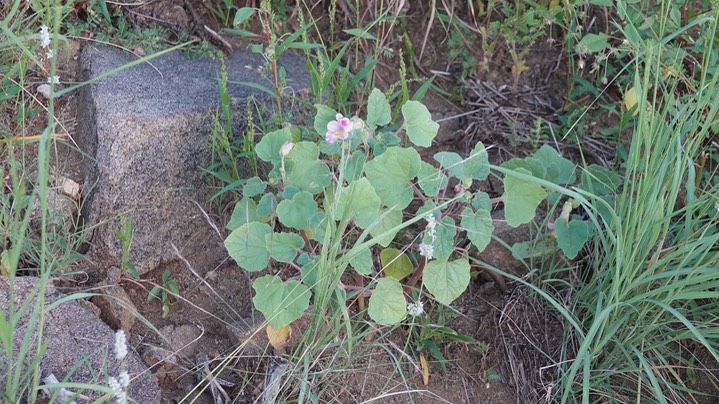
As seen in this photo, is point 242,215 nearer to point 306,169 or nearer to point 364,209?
point 306,169

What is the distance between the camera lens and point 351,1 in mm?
2633

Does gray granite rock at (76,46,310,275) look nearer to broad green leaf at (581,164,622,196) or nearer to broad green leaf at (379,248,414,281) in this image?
broad green leaf at (379,248,414,281)

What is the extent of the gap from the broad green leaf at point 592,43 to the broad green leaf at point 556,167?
45 centimetres

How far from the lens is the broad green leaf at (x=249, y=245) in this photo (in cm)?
180

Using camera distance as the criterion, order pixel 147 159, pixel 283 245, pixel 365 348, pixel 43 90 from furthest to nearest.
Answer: pixel 43 90 < pixel 147 159 < pixel 365 348 < pixel 283 245

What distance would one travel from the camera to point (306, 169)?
73.5 inches

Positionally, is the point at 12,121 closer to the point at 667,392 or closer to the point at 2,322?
the point at 2,322

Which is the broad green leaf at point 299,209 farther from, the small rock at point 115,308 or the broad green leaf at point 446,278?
the small rock at point 115,308

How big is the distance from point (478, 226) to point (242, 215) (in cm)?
61

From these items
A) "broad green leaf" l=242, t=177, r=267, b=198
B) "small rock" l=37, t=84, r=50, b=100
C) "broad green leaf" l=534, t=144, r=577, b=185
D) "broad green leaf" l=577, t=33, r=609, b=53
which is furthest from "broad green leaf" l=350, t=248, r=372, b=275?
"small rock" l=37, t=84, r=50, b=100

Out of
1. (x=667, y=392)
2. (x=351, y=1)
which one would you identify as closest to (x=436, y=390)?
(x=667, y=392)

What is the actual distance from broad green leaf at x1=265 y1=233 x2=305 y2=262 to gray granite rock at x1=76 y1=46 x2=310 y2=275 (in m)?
0.44

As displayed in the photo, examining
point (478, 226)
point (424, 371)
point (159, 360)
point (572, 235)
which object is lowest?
point (424, 371)

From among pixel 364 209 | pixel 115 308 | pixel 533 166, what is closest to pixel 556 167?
pixel 533 166
